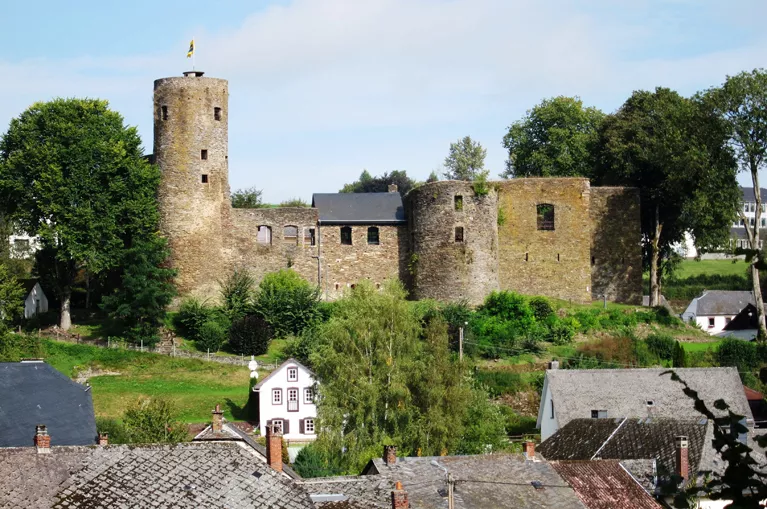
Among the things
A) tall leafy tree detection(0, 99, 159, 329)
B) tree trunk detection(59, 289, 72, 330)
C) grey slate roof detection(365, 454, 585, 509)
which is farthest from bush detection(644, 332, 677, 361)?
grey slate roof detection(365, 454, 585, 509)

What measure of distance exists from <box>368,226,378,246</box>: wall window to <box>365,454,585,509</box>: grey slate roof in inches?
1107

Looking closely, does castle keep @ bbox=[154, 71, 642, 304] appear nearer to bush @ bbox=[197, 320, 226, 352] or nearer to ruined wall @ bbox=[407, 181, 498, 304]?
ruined wall @ bbox=[407, 181, 498, 304]

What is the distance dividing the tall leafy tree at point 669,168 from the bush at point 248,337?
55.3ft

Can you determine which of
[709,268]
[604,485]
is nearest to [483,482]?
[604,485]

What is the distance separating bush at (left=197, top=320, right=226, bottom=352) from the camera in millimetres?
47781

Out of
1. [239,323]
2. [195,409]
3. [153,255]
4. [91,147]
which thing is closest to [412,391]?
[195,409]

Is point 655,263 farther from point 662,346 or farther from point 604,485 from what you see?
point 604,485

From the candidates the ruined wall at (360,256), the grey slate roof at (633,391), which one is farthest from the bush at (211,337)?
the grey slate roof at (633,391)

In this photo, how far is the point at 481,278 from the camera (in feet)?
169

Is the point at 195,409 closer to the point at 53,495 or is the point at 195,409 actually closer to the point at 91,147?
the point at 91,147

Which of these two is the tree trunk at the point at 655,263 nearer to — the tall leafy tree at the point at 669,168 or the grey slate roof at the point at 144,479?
the tall leafy tree at the point at 669,168

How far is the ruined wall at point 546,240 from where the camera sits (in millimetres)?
53156

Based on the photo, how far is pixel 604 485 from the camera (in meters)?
26.4

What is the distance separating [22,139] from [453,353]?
18.4m
